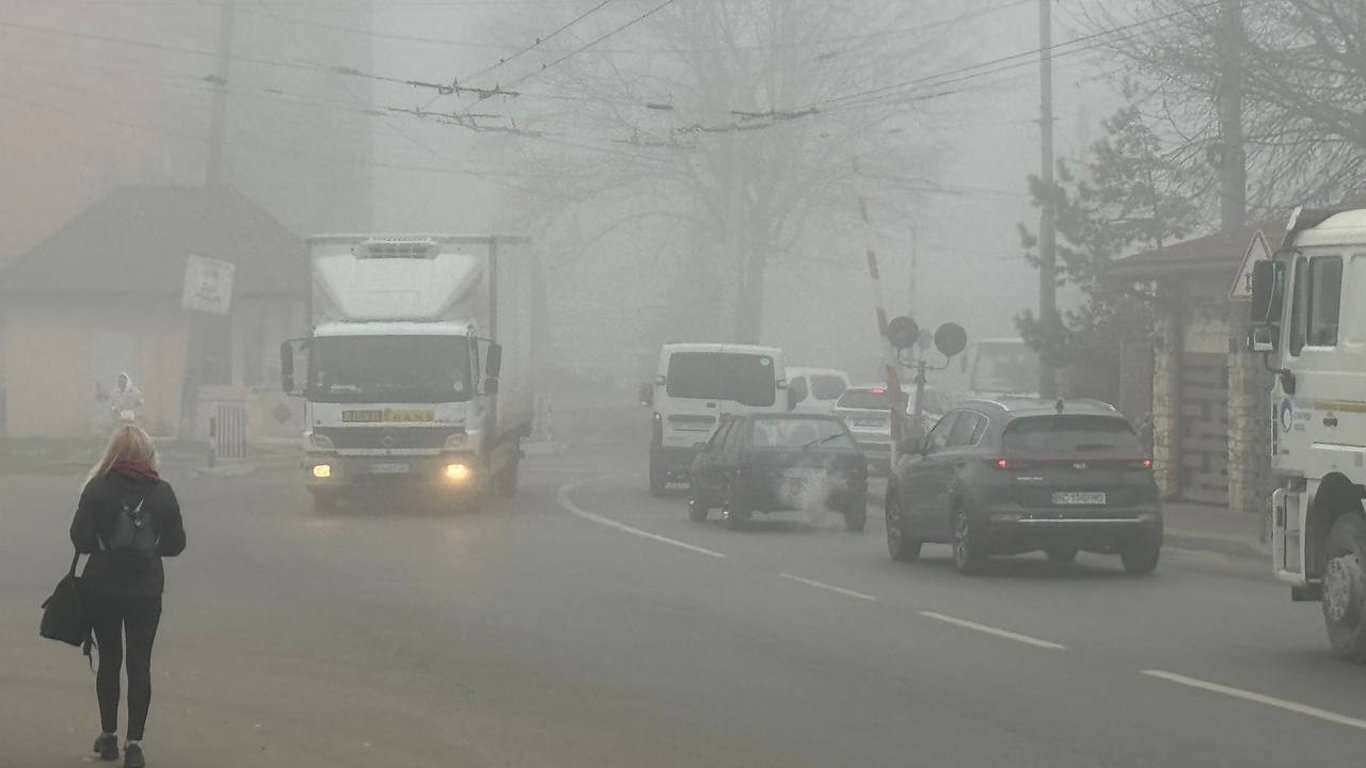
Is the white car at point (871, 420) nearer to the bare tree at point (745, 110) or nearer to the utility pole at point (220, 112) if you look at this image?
the utility pole at point (220, 112)

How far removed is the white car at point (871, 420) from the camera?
130 ft

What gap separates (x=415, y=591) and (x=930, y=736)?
8319 mm

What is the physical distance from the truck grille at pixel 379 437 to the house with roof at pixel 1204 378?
930 centimetres

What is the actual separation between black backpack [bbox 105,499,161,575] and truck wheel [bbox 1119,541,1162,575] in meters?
11.9

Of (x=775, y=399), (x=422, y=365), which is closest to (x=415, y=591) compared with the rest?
(x=422, y=365)

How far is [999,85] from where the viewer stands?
66.6 metres

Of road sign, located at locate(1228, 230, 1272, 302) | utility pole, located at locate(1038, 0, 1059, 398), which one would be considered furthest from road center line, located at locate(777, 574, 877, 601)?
utility pole, located at locate(1038, 0, 1059, 398)

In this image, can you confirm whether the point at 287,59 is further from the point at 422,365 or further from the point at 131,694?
the point at 131,694

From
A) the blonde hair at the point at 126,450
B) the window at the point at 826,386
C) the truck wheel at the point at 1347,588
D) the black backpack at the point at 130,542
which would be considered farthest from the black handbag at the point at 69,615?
the window at the point at 826,386

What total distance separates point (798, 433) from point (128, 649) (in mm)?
17974

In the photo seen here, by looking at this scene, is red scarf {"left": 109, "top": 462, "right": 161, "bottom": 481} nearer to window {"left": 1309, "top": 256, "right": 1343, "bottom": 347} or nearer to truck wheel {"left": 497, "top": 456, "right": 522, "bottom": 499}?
window {"left": 1309, "top": 256, "right": 1343, "bottom": 347}

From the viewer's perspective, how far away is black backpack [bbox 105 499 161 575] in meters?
9.41

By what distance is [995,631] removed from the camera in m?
14.8

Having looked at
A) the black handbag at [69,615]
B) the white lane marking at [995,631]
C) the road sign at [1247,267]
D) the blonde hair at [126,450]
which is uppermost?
the road sign at [1247,267]
